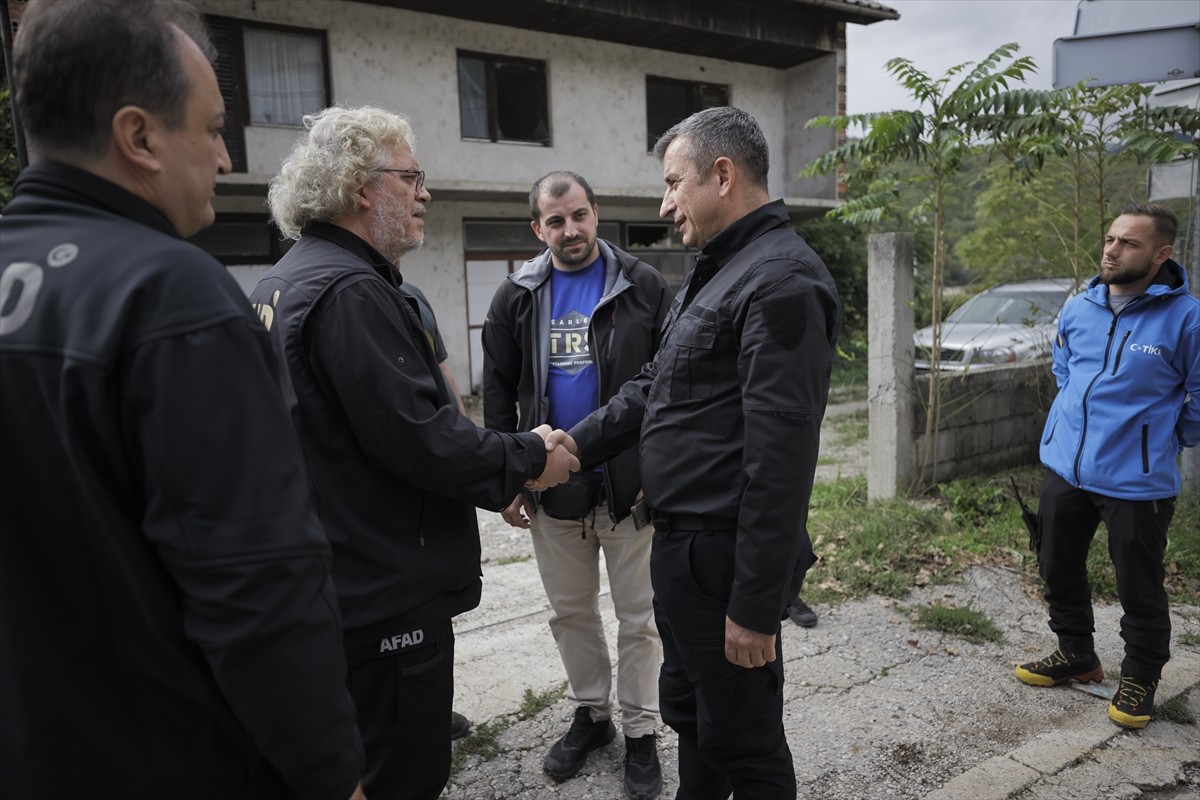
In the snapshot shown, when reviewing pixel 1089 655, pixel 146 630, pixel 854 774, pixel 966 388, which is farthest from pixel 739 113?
pixel 966 388

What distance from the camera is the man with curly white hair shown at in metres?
2.02

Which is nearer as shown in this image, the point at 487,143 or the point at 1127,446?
the point at 1127,446

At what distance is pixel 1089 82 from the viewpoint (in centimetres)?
584

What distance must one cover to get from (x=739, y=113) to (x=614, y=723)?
2.53m

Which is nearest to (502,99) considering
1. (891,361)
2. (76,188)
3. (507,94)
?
(507,94)

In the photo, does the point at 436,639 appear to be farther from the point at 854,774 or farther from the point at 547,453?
the point at 854,774

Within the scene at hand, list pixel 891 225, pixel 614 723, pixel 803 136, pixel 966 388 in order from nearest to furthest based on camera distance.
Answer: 1. pixel 614 723
2. pixel 966 388
3. pixel 803 136
4. pixel 891 225

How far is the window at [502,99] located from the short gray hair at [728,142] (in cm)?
1128

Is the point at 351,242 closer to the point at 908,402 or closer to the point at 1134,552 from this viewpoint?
the point at 1134,552

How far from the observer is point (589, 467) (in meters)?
3.16

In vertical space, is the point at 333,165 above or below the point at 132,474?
above

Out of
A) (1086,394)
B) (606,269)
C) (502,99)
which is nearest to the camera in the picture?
(606,269)

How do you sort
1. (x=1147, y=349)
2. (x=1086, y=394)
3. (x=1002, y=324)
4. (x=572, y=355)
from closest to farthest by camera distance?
(x=572, y=355) < (x=1147, y=349) < (x=1086, y=394) < (x=1002, y=324)

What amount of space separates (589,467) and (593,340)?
0.51m
